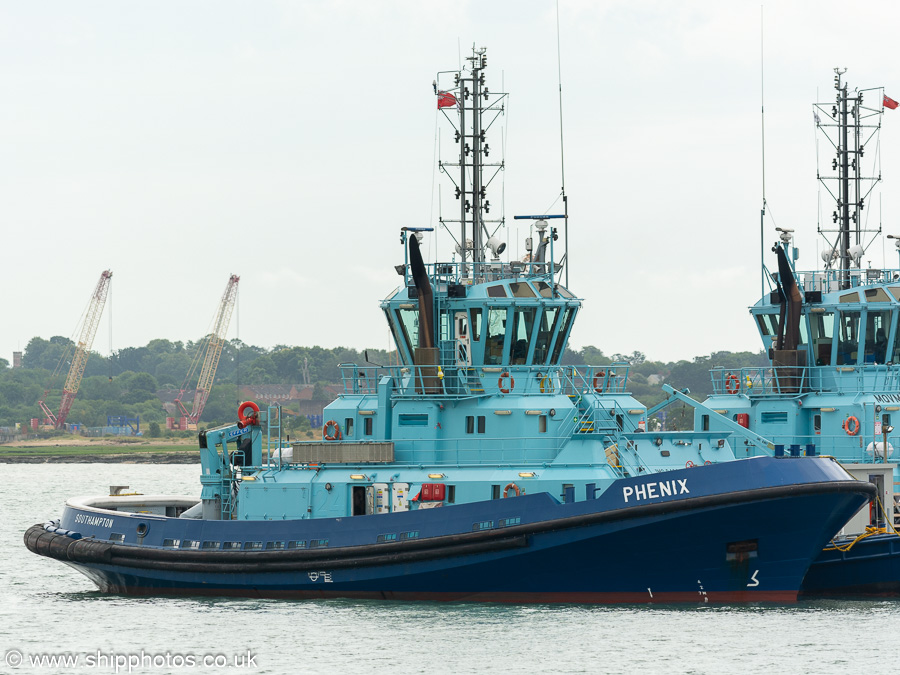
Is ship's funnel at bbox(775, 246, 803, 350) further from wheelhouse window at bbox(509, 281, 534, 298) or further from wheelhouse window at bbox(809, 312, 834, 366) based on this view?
wheelhouse window at bbox(509, 281, 534, 298)

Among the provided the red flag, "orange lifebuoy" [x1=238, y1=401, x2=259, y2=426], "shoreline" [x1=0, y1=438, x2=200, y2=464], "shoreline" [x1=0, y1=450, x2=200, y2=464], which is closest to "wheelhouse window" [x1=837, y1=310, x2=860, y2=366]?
the red flag

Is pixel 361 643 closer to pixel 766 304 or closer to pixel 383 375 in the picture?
pixel 383 375

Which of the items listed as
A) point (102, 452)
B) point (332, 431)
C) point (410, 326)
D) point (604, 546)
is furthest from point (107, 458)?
point (604, 546)

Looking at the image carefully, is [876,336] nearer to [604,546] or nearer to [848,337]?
[848,337]

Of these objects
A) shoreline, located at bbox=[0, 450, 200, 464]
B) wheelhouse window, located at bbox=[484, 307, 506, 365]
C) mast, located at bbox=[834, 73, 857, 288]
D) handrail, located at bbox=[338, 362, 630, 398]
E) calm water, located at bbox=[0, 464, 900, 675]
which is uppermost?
mast, located at bbox=[834, 73, 857, 288]

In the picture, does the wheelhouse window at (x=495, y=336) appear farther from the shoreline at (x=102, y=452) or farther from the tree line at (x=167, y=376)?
the shoreline at (x=102, y=452)

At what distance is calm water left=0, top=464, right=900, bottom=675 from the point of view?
68.7ft

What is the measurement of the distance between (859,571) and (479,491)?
741 centimetres

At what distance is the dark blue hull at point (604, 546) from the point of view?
23.7 metres

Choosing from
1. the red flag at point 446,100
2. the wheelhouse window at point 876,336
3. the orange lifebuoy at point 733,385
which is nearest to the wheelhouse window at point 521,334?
the red flag at point 446,100

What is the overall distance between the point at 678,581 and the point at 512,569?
2.85 meters

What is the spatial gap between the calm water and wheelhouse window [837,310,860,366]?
755 centimetres

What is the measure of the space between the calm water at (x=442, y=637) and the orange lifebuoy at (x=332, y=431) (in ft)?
10.9

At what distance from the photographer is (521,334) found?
27203 mm
